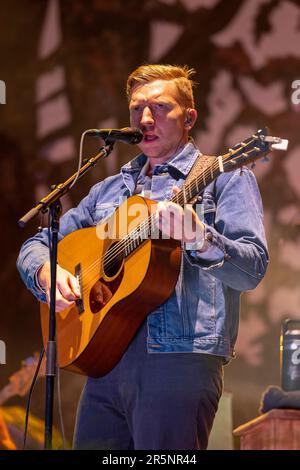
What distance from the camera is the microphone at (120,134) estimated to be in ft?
8.32

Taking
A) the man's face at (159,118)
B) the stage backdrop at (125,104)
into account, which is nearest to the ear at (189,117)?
the man's face at (159,118)

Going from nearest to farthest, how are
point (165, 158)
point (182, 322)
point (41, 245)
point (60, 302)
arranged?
point (182, 322)
point (60, 302)
point (165, 158)
point (41, 245)

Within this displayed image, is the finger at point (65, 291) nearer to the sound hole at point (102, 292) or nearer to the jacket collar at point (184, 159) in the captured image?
the sound hole at point (102, 292)

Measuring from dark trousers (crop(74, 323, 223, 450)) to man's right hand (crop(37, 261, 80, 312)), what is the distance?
1.08ft

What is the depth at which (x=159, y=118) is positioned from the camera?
2.87m

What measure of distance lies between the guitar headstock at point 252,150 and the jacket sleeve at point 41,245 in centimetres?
88

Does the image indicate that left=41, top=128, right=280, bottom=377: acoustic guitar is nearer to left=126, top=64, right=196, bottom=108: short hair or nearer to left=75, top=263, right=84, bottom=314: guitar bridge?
left=75, top=263, right=84, bottom=314: guitar bridge

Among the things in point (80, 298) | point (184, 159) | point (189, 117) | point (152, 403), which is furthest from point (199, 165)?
point (152, 403)

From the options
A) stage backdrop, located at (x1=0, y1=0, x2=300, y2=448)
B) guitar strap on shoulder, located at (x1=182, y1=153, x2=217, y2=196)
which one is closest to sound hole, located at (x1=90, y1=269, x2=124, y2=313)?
guitar strap on shoulder, located at (x1=182, y1=153, x2=217, y2=196)

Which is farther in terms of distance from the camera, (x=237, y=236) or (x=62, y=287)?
(x=62, y=287)

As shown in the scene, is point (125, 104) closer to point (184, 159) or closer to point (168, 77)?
point (168, 77)

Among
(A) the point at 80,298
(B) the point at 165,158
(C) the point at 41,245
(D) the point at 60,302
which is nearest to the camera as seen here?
(D) the point at 60,302

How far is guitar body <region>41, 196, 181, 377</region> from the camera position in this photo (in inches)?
96.3

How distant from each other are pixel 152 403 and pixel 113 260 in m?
0.59
